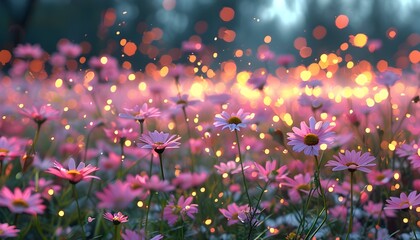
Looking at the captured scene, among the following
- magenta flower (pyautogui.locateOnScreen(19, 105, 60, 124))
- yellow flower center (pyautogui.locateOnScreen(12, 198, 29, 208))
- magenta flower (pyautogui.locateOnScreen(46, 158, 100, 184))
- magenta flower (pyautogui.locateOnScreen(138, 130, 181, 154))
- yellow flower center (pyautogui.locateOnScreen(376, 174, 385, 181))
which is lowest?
yellow flower center (pyautogui.locateOnScreen(12, 198, 29, 208))

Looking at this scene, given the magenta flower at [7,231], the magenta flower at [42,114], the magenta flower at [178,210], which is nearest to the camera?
the magenta flower at [7,231]

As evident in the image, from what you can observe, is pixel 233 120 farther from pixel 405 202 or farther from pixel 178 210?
pixel 405 202

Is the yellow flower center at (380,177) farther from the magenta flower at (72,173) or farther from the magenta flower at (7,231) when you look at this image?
the magenta flower at (7,231)

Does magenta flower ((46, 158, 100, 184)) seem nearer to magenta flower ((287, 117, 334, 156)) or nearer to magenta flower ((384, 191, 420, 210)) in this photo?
magenta flower ((287, 117, 334, 156))

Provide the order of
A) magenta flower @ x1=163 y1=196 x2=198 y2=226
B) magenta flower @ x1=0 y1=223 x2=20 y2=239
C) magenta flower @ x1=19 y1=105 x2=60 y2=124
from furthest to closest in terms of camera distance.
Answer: magenta flower @ x1=19 y1=105 x2=60 y2=124 → magenta flower @ x1=163 y1=196 x2=198 y2=226 → magenta flower @ x1=0 y1=223 x2=20 y2=239

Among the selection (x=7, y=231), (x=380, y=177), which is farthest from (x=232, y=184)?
(x=7, y=231)

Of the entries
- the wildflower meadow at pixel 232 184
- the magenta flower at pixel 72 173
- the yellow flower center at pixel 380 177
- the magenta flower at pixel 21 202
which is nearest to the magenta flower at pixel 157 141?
the wildflower meadow at pixel 232 184

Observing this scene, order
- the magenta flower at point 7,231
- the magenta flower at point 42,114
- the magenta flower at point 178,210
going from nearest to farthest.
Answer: the magenta flower at point 7,231 < the magenta flower at point 178,210 < the magenta flower at point 42,114

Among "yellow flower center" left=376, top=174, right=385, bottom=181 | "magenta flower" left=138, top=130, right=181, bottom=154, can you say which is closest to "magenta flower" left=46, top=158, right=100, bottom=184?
"magenta flower" left=138, top=130, right=181, bottom=154
